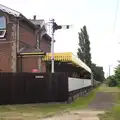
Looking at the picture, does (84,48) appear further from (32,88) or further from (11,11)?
(32,88)

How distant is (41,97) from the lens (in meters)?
24.0

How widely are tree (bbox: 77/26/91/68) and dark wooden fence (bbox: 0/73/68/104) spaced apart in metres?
58.7

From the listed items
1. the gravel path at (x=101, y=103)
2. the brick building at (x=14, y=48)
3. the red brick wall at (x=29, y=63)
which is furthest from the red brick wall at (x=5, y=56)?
the gravel path at (x=101, y=103)

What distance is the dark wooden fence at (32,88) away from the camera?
23.4 m

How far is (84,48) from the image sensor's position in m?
84.8

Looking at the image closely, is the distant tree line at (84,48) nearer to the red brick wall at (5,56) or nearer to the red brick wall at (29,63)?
the red brick wall at (29,63)

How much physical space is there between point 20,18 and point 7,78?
10.3 metres

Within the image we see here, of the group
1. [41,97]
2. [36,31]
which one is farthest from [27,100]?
[36,31]

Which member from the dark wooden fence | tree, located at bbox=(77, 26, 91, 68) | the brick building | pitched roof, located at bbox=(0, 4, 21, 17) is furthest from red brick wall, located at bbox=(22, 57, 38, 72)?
tree, located at bbox=(77, 26, 91, 68)

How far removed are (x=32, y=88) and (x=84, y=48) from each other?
61657 mm

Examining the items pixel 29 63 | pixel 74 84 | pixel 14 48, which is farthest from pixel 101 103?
pixel 14 48

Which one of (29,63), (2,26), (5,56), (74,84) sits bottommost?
(74,84)

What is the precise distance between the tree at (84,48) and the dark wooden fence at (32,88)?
58714 mm

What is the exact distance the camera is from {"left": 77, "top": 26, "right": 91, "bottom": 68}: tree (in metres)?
83.5
